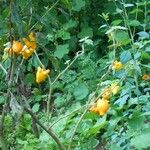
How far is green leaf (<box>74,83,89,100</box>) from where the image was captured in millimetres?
3484

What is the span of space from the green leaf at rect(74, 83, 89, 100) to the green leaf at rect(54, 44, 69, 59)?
516 mm

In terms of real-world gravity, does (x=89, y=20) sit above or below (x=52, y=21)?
below

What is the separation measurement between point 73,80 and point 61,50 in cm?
43

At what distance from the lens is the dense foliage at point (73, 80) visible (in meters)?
1.96

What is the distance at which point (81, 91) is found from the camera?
11.6 ft

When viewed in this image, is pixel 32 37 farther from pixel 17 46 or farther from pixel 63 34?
pixel 63 34

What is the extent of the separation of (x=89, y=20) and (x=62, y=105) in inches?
40.9

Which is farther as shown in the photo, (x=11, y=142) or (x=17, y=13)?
(x=11, y=142)

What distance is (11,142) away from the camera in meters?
3.04

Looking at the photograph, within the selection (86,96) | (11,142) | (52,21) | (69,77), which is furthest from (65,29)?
(52,21)

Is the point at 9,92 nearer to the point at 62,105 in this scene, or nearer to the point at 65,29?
the point at 62,105

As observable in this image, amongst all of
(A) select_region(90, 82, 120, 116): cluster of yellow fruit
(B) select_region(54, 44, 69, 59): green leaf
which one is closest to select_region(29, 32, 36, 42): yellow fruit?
(A) select_region(90, 82, 120, 116): cluster of yellow fruit

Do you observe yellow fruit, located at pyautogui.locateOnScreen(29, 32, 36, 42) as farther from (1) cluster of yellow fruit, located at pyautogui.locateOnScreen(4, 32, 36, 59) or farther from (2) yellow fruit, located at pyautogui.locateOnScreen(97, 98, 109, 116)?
(2) yellow fruit, located at pyautogui.locateOnScreen(97, 98, 109, 116)

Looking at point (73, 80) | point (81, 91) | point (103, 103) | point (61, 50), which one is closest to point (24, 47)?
point (103, 103)
